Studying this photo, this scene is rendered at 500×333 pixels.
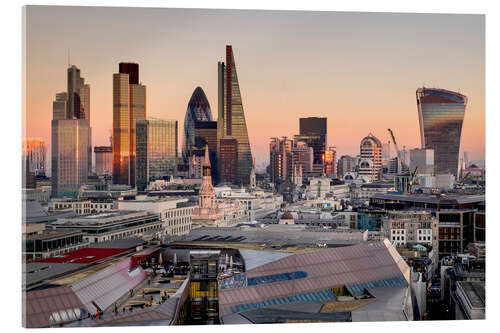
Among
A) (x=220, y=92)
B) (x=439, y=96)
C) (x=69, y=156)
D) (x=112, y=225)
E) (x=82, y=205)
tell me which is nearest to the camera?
(x=439, y=96)

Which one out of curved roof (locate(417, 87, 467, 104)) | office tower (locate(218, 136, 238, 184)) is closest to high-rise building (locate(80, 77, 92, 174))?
office tower (locate(218, 136, 238, 184))

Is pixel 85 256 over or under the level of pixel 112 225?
under

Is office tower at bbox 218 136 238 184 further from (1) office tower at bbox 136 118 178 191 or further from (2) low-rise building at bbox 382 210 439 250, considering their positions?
(2) low-rise building at bbox 382 210 439 250

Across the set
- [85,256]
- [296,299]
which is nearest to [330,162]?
[85,256]

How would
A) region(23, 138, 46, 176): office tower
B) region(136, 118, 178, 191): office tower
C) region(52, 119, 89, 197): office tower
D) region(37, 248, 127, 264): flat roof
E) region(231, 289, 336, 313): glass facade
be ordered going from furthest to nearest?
region(136, 118, 178, 191): office tower < region(52, 119, 89, 197): office tower < region(37, 248, 127, 264): flat roof < region(23, 138, 46, 176): office tower < region(231, 289, 336, 313): glass facade

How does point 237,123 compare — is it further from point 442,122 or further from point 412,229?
point 442,122
